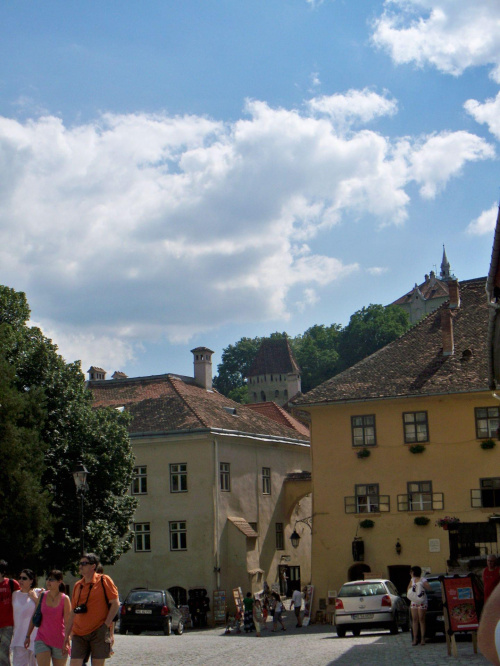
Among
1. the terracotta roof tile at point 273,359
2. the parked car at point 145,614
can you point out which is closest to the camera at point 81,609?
the parked car at point 145,614

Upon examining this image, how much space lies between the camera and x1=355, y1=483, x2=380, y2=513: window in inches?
1486

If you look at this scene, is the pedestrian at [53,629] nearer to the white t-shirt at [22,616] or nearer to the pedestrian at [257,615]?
the white t-shirt at [22,616]

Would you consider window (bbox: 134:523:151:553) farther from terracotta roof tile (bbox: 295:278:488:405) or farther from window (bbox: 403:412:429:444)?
window (bbox: 403:412:429:444)

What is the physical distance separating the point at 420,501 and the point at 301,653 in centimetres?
1844

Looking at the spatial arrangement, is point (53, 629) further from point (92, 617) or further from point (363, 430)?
point (363, 430)

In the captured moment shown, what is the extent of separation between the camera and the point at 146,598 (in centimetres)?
3072

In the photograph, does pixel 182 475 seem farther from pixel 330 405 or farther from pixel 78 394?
pixel 78 394

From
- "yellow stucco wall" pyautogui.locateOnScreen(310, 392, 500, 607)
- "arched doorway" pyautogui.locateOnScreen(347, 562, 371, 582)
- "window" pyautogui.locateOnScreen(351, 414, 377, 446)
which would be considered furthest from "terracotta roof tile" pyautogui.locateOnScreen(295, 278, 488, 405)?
"arched doorway" pyautogui.locateOnScreen(347, 562, 371, 582)

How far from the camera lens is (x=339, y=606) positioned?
24.6 meters

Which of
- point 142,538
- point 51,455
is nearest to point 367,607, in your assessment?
point 51,455

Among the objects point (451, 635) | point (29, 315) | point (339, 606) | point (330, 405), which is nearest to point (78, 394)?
point (29, 315)

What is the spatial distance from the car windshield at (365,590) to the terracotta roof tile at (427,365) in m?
13.5

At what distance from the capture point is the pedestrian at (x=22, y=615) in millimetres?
12547

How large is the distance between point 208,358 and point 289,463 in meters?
8.13
